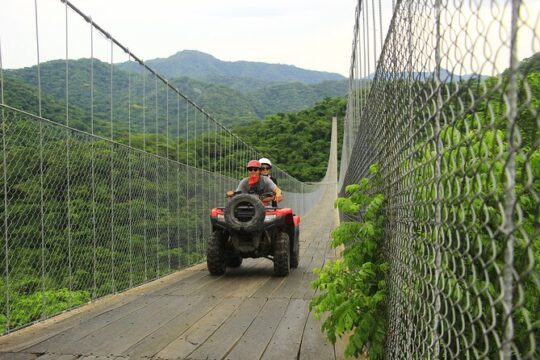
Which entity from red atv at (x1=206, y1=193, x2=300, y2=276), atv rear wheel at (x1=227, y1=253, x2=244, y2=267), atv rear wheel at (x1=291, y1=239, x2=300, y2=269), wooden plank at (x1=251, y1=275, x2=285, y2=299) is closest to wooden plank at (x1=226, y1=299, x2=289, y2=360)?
wooden plank at (x1=251, y1=275, x2=285, y2=299)

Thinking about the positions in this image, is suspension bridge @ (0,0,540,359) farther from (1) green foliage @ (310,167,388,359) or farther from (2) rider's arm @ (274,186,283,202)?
(2) rider's arm @ (274,186,283,202)

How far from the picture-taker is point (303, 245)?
1252 centimetres

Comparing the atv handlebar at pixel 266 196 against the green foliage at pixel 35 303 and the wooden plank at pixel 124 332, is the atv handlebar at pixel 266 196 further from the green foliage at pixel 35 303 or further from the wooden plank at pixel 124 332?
the green foliage at pixel 35 303

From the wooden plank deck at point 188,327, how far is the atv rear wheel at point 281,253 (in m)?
0.33

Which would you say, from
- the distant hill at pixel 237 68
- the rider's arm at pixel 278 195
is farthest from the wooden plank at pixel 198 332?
the distant hill at pixel 237 68

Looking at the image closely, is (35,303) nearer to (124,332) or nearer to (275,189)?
(124,332)

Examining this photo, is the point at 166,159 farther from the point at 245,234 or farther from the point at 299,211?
the point at 299,211

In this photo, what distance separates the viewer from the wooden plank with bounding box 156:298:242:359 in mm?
3654

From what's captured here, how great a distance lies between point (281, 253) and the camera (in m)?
7.05

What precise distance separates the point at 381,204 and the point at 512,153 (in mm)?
2232

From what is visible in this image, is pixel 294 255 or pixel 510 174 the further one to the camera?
pixel 294 255

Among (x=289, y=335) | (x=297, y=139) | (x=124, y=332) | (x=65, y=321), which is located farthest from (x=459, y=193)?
(x=297, y=139)

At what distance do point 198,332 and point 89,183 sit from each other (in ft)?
7.04

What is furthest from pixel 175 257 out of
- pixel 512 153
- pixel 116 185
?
pixel 512 153
